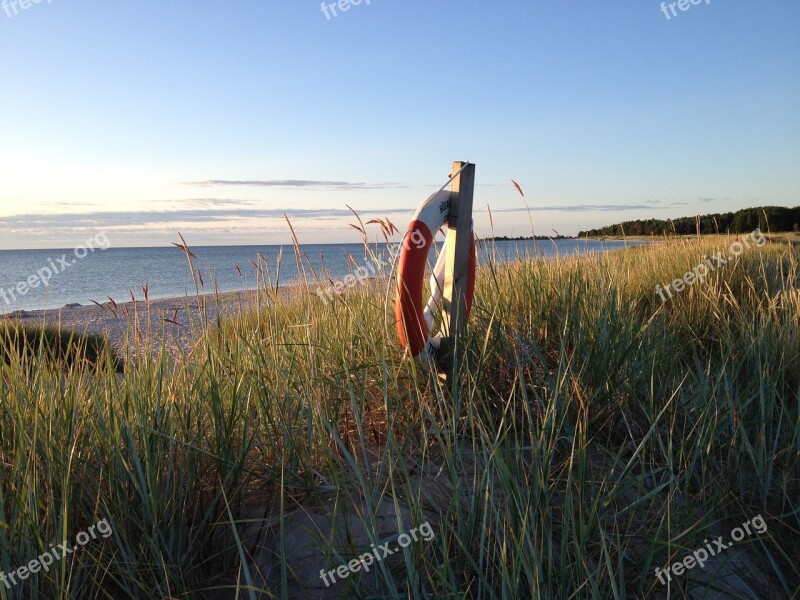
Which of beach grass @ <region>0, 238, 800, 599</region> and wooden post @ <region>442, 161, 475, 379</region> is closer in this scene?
beach grass @ <region>0, 238, 800, 599</region>

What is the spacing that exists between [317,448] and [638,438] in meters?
1.33

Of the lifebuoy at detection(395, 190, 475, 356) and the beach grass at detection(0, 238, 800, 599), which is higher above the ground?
the lifebuoy at detection(395, 190, 475, 356)

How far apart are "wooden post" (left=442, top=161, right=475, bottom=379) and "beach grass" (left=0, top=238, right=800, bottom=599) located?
15cm

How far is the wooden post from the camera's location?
2.74 metres

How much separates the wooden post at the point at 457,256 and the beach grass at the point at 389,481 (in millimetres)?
150

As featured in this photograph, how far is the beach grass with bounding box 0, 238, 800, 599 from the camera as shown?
5.25 feet

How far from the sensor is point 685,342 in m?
3.90

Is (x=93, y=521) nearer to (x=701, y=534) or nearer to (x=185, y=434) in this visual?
(x=185, y=434)

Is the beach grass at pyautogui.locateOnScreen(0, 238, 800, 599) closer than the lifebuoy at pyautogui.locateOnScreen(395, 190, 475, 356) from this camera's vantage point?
Yes

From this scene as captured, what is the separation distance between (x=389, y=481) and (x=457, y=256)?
50.8 inches

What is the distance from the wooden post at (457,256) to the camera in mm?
2736

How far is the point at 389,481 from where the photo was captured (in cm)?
203

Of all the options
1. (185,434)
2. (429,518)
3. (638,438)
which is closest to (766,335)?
(638,438)

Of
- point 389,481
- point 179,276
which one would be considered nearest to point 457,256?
point 389,481
